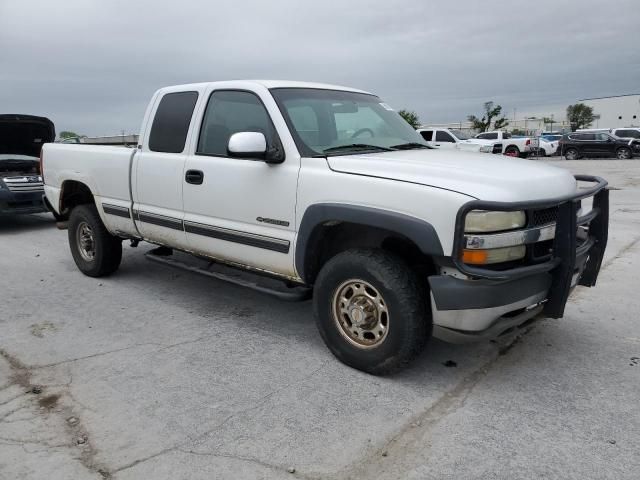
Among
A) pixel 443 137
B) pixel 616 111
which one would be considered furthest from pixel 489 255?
pixel 616 111

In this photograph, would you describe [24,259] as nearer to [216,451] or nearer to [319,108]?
[319,108]

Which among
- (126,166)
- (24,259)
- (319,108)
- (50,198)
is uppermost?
(319,108)

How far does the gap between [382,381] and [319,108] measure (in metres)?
2.11

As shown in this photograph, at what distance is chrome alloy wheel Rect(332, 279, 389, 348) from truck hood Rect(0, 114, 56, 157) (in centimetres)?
848

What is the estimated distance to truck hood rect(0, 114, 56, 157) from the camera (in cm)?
984

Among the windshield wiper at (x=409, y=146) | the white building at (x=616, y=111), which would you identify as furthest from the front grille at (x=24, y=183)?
the white building at (x=616, y=111)

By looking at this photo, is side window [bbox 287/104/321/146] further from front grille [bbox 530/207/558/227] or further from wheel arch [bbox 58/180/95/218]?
wheel arch [bbox 58/180/95/218]

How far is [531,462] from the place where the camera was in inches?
105

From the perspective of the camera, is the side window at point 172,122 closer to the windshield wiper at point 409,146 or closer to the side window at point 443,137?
the windshield wiper at point 409,146

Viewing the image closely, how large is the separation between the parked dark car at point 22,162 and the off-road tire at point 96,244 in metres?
3.91

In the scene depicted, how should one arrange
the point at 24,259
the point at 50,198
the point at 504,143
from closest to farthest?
the point at 50,198 → the point at 24,259 → the point at 504,143

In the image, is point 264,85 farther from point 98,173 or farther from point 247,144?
point 98,173

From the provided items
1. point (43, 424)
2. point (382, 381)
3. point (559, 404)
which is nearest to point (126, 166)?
point (43, 424)

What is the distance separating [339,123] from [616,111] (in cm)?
11275
